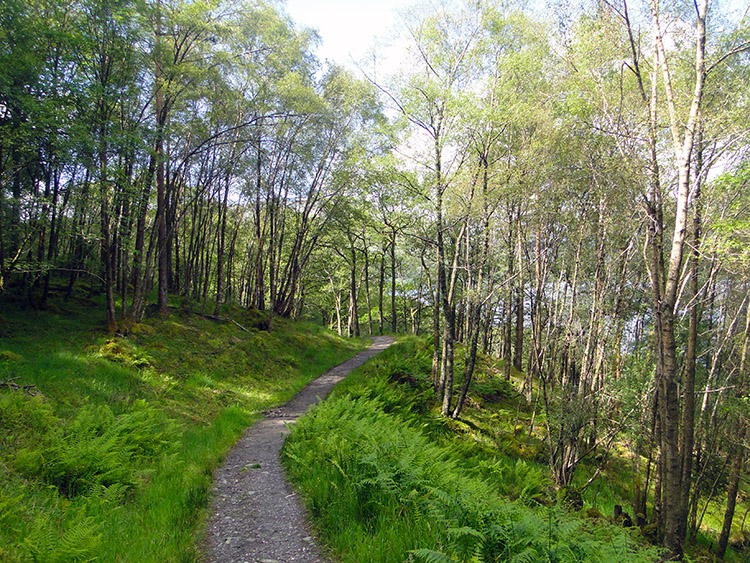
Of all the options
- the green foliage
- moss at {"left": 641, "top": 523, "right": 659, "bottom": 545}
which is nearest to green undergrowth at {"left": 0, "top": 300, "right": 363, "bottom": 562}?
the green foliage

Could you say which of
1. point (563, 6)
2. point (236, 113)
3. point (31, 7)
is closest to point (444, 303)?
point (563, 6)

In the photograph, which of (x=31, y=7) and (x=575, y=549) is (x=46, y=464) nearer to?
(x=575, y=549)

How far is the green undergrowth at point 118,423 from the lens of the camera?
3639mm

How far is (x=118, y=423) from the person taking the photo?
6246mm

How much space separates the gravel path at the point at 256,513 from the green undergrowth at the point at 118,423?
0.85 ft

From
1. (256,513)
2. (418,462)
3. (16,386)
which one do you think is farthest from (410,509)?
(16,386)

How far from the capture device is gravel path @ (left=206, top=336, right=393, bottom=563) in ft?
12.8

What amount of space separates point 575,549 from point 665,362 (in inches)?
172

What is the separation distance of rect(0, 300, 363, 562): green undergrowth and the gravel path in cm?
26

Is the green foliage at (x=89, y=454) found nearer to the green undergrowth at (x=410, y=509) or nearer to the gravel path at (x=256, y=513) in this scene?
the gravel path at (x=256, y=513)

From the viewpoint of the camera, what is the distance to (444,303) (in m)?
11.6

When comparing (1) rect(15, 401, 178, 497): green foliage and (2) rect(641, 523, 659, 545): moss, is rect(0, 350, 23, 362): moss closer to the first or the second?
(1) rect(15, 401, 178, 497): green foliage

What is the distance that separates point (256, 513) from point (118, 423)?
3.25m

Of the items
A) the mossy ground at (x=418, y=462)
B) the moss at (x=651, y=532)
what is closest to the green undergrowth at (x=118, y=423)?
the mossy ground at (x=418, y=462)
